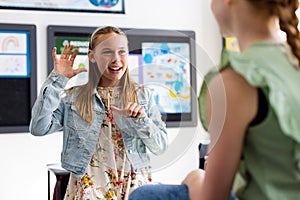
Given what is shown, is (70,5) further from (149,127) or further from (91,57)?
(149,127)

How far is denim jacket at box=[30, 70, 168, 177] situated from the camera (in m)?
1.81

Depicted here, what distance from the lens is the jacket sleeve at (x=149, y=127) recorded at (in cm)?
174

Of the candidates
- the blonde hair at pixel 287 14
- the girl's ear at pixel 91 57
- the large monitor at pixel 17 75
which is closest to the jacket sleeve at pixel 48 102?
the girl's ear at pixel 91 57

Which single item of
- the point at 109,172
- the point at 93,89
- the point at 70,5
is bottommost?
the point at 109,172

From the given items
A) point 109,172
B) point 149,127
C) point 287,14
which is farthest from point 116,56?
point 287,14

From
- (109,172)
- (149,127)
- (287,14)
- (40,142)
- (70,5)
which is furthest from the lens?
(70,5)

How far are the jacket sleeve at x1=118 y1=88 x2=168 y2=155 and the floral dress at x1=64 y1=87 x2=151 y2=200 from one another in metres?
0.11

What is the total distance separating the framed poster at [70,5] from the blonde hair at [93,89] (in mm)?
1492

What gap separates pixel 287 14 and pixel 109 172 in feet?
3.64

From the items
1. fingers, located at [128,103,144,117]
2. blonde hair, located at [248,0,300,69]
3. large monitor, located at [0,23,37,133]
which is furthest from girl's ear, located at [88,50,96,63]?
large monitor, located at [0,23,37,133]

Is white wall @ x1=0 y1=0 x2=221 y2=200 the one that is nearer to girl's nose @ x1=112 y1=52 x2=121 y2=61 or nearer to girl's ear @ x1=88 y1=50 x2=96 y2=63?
girl's ear @ x1=88 y1=50 x2=96 y2=63

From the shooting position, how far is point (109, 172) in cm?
192

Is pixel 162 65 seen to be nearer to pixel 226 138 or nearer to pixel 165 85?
pixel 165 85

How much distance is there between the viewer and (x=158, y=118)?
1928mm
